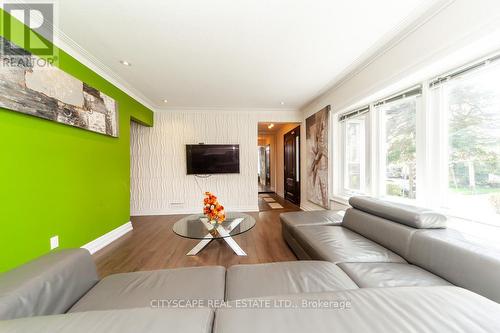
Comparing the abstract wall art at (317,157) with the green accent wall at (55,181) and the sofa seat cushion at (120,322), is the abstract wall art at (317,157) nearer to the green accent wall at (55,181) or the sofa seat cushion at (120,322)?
the sofa seat cushion at (120,322)

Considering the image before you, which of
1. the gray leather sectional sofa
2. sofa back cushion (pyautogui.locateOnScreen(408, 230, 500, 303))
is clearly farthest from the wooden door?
sofa back cushion (pyautogui.locateOnScreen(408, 230, 500, 303))

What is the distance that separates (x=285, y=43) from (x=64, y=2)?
2059mm

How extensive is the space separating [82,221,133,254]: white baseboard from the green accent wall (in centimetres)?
7

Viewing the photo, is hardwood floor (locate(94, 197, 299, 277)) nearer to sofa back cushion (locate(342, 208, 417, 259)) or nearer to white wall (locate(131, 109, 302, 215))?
sofa back cushion (locate(342, 208, 417, 259))

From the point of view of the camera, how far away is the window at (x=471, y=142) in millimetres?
1493

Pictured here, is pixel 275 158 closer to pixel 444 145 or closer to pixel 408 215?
pixel 444 145

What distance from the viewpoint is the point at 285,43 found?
2062mm

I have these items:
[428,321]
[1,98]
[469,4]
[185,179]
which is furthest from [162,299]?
[185,179]

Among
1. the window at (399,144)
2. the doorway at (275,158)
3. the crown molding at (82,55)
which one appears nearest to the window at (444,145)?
the window at (399,144)

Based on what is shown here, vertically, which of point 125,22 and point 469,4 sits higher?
point 125,22

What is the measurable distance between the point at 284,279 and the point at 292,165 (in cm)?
438

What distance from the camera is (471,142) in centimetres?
163

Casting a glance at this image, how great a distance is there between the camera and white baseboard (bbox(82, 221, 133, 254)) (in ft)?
7.95

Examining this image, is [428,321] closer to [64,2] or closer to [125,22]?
[125,22]
